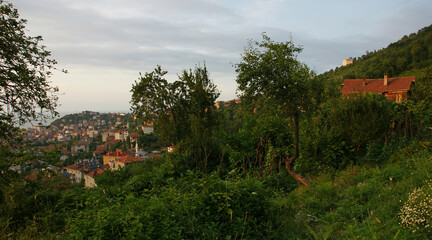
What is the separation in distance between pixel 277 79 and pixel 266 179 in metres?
3.11

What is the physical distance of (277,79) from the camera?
23.7ft

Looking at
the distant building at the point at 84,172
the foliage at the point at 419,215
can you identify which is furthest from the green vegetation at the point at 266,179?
the distant building at the point at 84,172

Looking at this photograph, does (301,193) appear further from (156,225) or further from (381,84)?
(381,84)

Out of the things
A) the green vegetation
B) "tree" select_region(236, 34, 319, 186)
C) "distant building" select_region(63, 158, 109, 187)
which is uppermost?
"tree" select_region(236, 34, 319, 186)

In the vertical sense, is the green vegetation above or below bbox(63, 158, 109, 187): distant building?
above

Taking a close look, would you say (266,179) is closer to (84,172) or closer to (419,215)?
(419,215)

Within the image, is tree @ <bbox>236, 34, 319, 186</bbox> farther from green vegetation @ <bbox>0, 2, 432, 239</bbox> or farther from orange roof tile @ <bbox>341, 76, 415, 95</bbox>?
orange roof tile @ <bbox>341, 76, 415, 95</bbox>

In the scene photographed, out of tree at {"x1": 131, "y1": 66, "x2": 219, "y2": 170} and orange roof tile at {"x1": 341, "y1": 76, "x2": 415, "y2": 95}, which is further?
orange roof tile at {"x1": 341, "y1": 76, "x2": 415, "y2": 95}

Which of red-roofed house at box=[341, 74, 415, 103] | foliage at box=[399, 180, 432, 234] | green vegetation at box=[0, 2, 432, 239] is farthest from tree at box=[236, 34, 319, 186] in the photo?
red-roofed house at box=[341, 74, 415, 103]

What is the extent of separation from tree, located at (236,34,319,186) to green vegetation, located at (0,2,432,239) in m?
0.03

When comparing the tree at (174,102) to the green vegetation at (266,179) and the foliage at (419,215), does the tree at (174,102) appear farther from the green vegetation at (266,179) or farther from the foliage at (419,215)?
the foliage at (419,215)

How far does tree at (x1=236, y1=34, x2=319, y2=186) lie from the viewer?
719 cm

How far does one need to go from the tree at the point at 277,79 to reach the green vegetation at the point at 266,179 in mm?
34

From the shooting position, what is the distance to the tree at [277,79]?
7195mm
